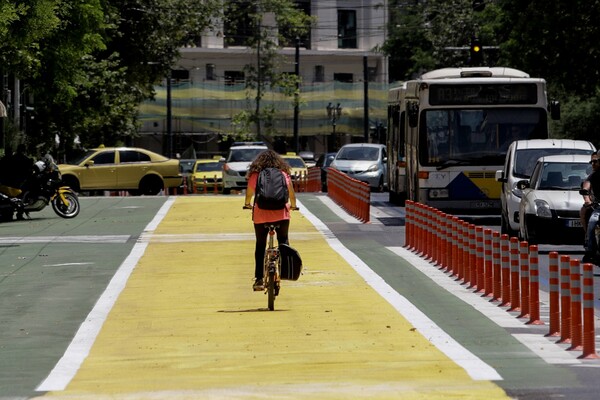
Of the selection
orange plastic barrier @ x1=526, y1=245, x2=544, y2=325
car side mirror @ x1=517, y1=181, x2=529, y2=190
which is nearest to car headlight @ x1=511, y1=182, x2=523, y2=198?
car side mirror @ x1=517, y1=181, x2=529, y2=190

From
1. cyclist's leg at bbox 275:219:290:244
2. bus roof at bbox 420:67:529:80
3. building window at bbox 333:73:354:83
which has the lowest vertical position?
cyclist's leg at bbox 275:219:290:244

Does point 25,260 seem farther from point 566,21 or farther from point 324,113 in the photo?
point 324,113

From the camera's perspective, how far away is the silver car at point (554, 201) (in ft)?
79.2

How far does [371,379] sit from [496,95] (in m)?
21.2

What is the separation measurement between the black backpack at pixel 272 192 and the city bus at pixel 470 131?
15945 millimetres

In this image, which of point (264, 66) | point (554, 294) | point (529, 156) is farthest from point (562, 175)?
point (264, 66)

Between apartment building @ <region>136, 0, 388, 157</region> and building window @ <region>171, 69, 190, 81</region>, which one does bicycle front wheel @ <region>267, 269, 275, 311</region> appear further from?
building window @ <region>171, 69, 190, 81</region>

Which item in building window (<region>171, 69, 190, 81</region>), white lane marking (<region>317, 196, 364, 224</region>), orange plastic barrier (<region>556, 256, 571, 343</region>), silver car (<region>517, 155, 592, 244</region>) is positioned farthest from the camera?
building window (<region>171, 69, 190, 81</region>)

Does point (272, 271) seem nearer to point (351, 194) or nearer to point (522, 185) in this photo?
point (522, 185)

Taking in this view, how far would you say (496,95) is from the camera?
1260 inches

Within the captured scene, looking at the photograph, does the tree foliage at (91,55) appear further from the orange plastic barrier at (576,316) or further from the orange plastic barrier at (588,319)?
the orange plastic barrier at (588,319)

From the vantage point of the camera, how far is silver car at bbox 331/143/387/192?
5119 cm

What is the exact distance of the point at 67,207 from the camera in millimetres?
35469

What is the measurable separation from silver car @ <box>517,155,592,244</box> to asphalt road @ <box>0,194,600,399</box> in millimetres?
2024
